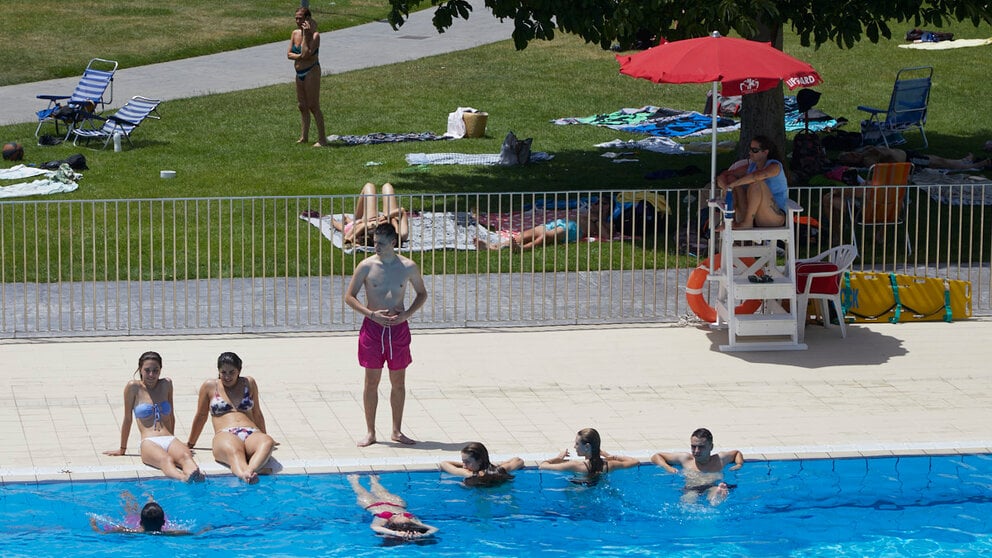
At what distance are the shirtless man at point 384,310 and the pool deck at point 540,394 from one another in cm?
51

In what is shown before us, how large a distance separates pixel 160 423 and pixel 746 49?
658 centimetres

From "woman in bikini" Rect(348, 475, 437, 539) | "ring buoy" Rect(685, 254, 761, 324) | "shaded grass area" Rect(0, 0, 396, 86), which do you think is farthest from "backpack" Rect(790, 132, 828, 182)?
"shaded grass area" Rect(0, 0, 396, 86)

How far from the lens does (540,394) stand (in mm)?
12133

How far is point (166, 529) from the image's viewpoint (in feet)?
30.9

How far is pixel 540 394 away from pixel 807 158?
10429 millimetres

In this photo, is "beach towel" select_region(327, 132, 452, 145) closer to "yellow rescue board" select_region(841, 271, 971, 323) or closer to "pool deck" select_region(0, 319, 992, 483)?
"pool deck" select_region(0, 319, 992, 483)

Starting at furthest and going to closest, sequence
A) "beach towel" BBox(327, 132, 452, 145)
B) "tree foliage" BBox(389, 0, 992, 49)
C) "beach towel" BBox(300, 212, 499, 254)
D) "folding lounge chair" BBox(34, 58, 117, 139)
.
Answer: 1. "beach towel" BBox(327, 132, 452, 145)
2. "folding lounge chair" BBox(34, 58, 117, 139)
3. "tree foliage" BBox(389, 0, 992, 49)
4. "beach towel" BBox(300, 212, 499, 254)

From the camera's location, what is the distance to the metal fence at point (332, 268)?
14.1 meters

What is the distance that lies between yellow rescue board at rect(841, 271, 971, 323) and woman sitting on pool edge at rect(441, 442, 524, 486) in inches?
223

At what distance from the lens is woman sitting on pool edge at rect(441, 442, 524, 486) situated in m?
9.87

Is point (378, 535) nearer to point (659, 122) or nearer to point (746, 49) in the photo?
point (746, 49)

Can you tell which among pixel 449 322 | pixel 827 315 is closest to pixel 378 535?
pixel 449 322

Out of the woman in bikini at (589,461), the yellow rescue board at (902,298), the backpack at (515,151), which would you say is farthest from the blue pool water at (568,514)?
the backpack at (515,151)

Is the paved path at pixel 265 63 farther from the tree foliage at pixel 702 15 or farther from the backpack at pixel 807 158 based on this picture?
the backpack at pixel 807 158
